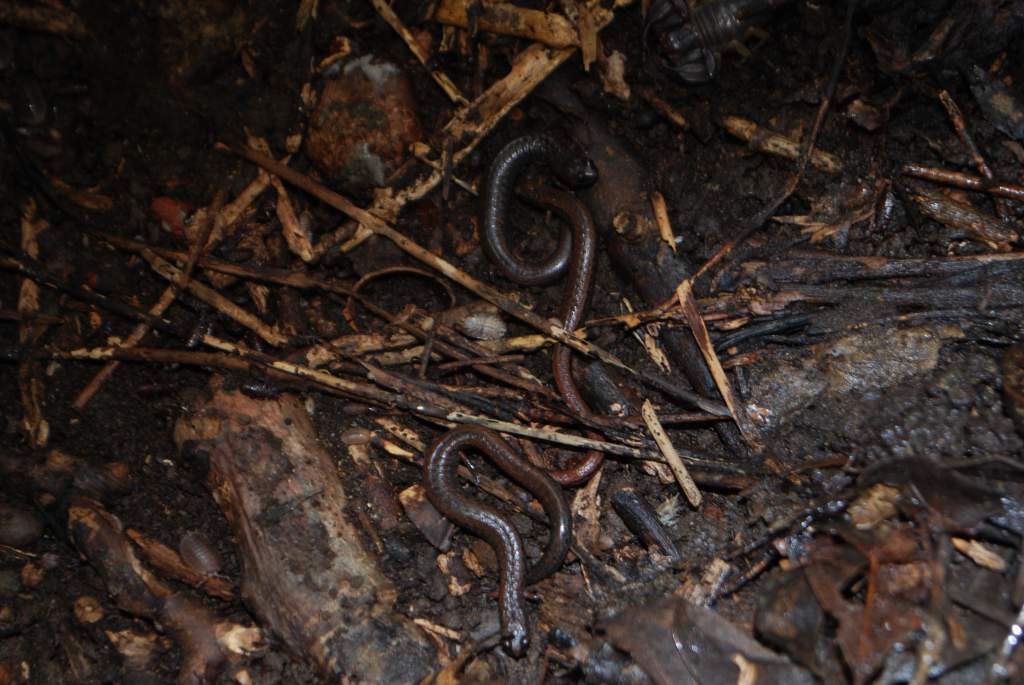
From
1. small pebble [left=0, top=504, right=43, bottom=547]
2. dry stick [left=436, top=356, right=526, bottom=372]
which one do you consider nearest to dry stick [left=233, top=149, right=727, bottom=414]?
dry stick [left=436, top=356, right=526, bottom=372]

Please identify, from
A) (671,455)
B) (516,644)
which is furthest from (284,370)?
(671,455)

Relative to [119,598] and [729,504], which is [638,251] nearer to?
[729,504]

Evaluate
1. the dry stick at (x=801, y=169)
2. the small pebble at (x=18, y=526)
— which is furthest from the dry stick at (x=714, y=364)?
the small pebble at (x=18, y=526)

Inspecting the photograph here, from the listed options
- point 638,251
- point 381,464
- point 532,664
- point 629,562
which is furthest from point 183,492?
point 638,251

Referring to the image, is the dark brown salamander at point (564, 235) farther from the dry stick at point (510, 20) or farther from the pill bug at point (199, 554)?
the pill bug at point (199, 554)

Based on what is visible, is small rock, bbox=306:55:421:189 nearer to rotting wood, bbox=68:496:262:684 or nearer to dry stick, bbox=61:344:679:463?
dry stick, bbox=61:344:679:463

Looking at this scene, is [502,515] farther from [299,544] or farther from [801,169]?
[801,169]
